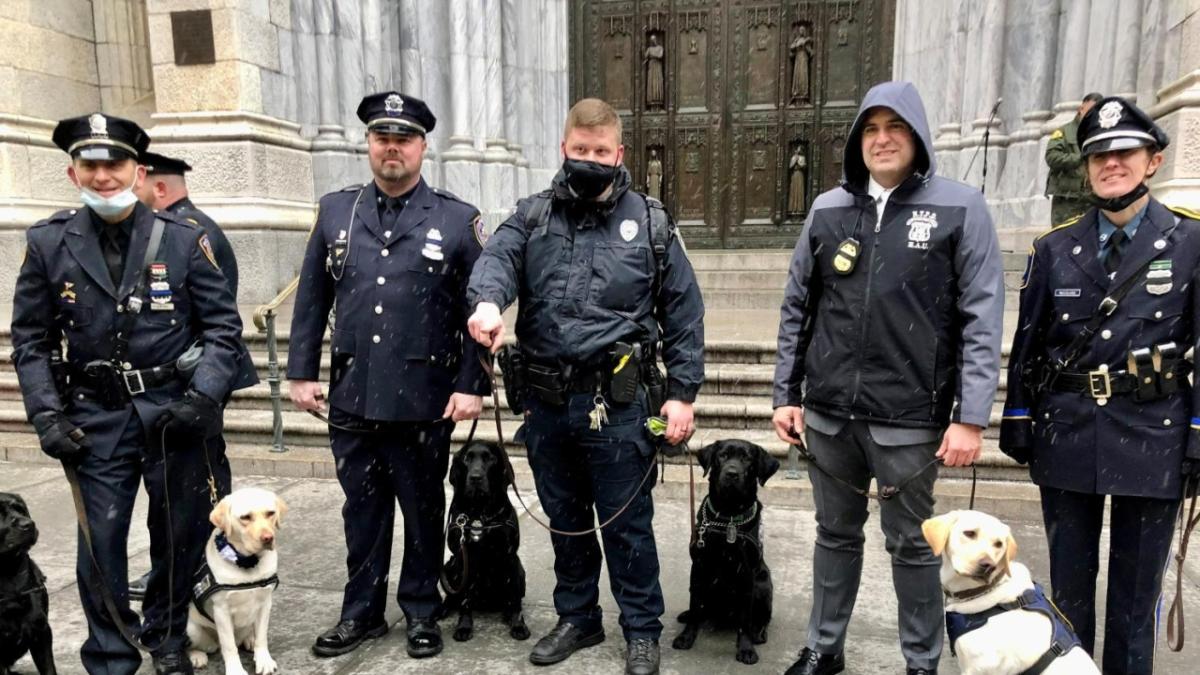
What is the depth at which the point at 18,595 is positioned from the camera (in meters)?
2.90

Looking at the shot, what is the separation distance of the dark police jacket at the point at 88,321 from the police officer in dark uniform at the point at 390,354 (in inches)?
19.2

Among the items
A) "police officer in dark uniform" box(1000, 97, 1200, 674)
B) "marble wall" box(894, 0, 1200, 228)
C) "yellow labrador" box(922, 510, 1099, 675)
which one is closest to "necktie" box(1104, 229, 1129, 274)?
"police officer in dark uniform" box(1000, 97, 1200, 674)

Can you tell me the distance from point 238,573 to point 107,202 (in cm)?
155

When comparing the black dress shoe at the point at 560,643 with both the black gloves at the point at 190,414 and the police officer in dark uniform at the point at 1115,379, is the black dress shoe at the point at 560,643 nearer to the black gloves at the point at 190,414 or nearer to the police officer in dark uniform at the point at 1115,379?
the black gloves at the point at 190,414

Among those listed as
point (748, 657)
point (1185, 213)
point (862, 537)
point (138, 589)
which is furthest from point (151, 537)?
point (1185, 213)

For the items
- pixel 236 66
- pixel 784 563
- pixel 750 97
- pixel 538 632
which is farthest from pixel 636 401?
pixel 750 97

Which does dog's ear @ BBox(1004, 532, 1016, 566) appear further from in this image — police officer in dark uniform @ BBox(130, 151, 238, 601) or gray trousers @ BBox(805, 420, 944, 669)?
police officer in dark uniform @ BBox(130, 151, 238, 601)

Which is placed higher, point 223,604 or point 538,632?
point 223,604

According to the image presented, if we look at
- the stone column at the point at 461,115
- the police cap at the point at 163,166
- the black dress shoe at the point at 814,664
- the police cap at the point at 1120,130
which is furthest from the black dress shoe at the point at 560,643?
the stone column at the point at 461,115

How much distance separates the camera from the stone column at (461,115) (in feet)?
31.9

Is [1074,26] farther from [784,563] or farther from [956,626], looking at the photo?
[956,626]

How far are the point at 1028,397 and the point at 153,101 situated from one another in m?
11.4

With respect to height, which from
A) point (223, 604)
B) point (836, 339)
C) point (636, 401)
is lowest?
point (223, 604)

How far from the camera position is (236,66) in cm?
860
